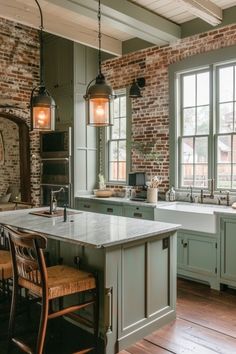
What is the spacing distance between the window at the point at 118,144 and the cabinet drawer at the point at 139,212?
1193mm

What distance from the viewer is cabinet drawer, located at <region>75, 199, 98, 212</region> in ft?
19.8

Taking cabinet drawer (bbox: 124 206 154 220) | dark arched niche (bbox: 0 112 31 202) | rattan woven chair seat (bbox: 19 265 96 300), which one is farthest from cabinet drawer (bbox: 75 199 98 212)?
rattan woven chair seat (bbox: 19 265 96 300)

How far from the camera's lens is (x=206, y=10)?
4562 millimetres

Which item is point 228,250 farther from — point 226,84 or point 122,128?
point 122,128

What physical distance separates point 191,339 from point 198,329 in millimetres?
219

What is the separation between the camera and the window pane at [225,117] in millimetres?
5011

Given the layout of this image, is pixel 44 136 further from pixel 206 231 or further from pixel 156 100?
pixel 206 231

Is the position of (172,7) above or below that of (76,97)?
above

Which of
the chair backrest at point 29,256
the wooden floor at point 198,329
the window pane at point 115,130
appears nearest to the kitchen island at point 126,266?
the wooden floor at point 198,329

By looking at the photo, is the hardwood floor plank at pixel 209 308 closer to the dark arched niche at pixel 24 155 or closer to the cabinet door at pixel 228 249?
the cabinet door at pixel 228 249

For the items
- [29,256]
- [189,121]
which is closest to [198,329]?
[29,256]

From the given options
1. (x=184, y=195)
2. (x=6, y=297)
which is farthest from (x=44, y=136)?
(x=6, y=297)

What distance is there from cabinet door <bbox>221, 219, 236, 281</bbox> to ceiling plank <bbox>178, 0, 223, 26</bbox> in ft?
8.76

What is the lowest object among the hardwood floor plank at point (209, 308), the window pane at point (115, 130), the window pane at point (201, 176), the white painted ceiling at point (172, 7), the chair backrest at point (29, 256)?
the hardwood floor plank at point (209, 308)
